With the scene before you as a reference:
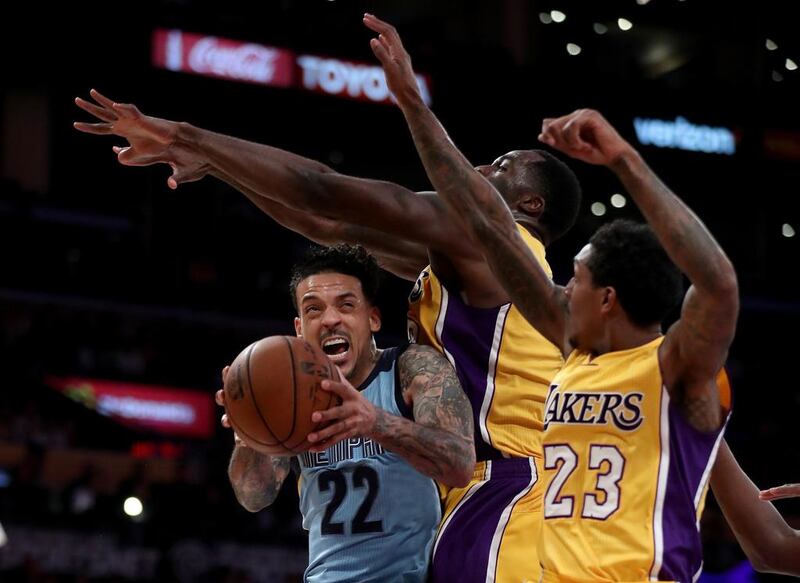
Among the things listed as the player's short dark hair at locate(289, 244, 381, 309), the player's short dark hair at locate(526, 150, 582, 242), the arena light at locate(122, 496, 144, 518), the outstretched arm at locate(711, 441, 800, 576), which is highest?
the player's short dark hair at locate(526, 150, 582, 242)

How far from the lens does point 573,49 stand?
21.8m

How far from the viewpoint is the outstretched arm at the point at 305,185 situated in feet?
14.9

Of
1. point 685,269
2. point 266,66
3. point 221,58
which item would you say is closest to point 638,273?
point 685,269

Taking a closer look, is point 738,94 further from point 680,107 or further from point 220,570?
point 220,570

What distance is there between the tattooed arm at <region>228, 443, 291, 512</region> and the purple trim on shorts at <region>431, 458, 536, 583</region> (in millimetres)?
646

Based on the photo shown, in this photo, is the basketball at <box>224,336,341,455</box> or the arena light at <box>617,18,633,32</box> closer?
the basketball at <box>224,336,341,455</box>

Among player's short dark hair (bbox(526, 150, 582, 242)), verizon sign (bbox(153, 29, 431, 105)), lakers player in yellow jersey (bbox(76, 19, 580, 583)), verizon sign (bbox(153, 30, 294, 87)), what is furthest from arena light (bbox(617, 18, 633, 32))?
lakers player in yellow jersey (bbox(76, 19, 580, 583))

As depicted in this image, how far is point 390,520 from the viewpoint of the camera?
4.37 meters

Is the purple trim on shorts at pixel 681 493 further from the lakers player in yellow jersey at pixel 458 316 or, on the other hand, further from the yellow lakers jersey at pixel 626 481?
the lakers player in yellow jersey at pixel 458 316

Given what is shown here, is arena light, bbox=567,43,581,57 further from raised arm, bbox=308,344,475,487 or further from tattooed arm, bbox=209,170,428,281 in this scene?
raised arm, bbox=308,344,475,487

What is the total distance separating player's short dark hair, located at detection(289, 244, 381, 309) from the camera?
4.68 metres

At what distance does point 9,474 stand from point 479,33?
41.8ft

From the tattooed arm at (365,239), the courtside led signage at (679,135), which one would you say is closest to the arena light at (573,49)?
the courtside led signage at (679,135)

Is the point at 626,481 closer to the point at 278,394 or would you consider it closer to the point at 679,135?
the point at 278,394
